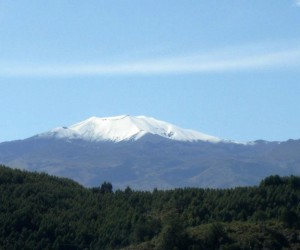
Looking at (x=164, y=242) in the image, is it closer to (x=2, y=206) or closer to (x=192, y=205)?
(x=192, y=205)

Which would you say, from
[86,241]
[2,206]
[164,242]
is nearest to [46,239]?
[86,241]

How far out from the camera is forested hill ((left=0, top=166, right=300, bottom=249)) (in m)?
75.7

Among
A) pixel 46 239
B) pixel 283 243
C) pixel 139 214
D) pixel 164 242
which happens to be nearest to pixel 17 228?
pixel 46 239

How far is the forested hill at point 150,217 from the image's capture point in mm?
75688

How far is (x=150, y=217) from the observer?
89.5 metres

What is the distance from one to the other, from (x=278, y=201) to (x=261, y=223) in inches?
368

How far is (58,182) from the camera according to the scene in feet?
368

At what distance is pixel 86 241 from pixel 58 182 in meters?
24.6

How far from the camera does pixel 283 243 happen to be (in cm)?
7456

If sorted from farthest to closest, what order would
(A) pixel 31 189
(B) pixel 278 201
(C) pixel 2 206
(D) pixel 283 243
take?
(A) pixel 31 189 → (C) pixel 2 206 → (B) pixel 278 201 → (D) pixel 283 243

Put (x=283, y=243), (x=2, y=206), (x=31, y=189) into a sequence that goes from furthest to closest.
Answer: (x=31, y=189), (x=2, y=206), (x=283, y=243)

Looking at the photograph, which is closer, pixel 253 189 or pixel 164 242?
pixel 164 242

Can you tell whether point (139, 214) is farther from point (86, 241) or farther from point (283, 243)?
point (283, 243)

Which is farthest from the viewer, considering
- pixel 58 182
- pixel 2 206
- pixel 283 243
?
pixel 58 182
